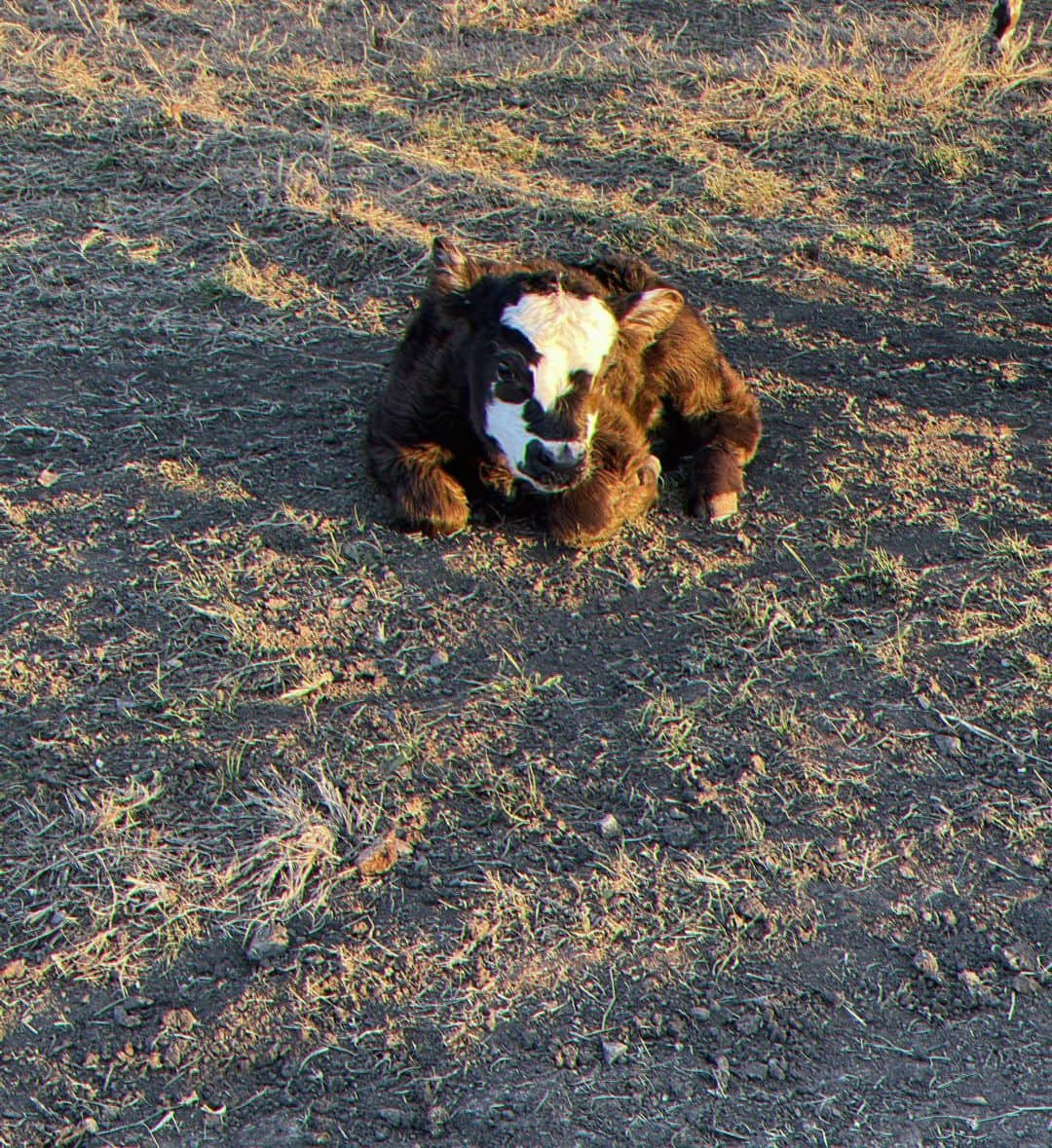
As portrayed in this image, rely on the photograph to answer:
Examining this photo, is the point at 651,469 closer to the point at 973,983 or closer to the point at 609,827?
the point at 609,827

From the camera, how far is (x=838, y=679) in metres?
5.06

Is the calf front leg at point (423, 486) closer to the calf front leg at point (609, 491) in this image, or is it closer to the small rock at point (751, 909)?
the calf front leg at point (609, 491)

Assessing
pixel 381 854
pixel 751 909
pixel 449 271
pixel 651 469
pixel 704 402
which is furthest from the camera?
pixel 704 402

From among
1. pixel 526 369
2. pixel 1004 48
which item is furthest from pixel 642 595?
pixel 1004 48

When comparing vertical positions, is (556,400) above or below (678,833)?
above

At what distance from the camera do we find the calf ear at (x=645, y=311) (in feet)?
19.1

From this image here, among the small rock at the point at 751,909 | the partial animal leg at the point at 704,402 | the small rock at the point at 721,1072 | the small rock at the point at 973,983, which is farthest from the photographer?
the partial animal leg at the point at 704,402

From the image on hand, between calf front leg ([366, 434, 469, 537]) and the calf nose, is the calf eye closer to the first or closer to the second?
the calf nose

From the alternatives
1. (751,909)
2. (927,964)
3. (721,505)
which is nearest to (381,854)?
(751,909)

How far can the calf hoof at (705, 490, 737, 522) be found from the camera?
5844mm

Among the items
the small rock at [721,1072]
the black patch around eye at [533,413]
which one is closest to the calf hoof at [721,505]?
the black patch around eye at [533,413]

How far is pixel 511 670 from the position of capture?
510 cm

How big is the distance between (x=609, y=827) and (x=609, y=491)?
1.59 meters

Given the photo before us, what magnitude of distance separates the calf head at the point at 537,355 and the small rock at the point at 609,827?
56.9 inches
